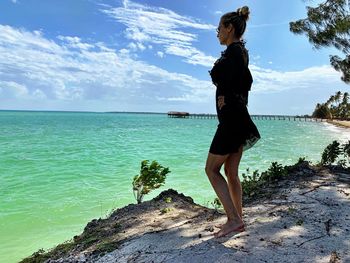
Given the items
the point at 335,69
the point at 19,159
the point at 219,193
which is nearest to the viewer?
the point at 219,193

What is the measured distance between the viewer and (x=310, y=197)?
17.3ft

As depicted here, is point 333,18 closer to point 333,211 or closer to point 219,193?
point 333,211

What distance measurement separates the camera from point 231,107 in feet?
11.8

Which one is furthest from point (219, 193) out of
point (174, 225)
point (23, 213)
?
point (23, 213)

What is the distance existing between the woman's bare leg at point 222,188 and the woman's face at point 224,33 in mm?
1107

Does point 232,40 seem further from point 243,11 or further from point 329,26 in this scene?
point 329,26

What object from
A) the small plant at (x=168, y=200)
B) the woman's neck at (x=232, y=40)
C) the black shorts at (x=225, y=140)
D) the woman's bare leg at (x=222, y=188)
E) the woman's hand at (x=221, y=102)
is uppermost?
the woman's neck at (x=232, y=40)

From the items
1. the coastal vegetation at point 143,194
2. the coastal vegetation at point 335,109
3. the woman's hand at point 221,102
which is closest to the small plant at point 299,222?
the coastal vegetation at point 143,194

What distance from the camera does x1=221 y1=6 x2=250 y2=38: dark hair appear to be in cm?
363

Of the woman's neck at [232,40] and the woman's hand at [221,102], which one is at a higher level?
the woman's neck at [232,40]

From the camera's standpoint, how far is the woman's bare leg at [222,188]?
12.0 feet

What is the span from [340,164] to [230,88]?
226 inches

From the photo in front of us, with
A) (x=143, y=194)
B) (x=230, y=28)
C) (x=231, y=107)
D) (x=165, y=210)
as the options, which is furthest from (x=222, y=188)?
(x=143, y=194)

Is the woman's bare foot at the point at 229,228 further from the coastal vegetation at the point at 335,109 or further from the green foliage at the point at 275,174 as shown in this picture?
the coastal vegetation at the point at 335,109
